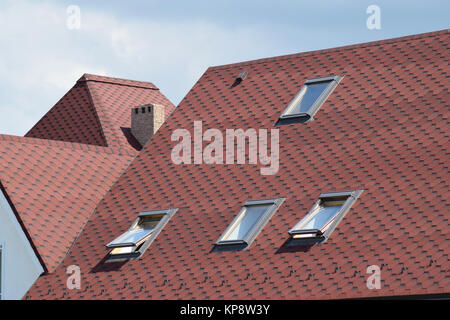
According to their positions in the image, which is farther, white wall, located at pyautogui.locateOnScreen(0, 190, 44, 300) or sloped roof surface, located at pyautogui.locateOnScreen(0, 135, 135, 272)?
sloped roof surface, located at pyautogui.locateOnScreen(0, 135, 135, 272)

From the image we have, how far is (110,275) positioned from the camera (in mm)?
26156

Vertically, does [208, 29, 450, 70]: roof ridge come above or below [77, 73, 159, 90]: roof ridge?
below

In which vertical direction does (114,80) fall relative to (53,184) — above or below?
above

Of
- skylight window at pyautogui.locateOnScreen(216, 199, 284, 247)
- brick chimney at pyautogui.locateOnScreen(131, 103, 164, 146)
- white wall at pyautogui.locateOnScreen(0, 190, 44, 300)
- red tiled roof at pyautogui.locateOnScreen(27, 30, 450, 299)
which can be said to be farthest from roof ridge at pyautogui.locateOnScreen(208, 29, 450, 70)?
white wall at pyautogui.locateOnScreen(0, 190, 44, 300)

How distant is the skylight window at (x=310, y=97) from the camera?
27822 mm

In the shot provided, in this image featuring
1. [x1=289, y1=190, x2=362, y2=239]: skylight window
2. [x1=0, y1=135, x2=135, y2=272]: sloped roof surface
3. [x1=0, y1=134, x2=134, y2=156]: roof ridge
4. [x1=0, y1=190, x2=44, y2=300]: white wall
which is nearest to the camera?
[x1=289, y1=190, x2=362, y2=239]: skylight window

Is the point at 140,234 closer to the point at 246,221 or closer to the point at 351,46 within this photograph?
the point at 246,221

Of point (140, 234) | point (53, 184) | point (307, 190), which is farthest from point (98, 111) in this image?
point (307, 190)

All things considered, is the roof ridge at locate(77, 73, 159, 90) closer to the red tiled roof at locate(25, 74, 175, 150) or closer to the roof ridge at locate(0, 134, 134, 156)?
the red tiled roof at locate(25, 74, 175, 150)

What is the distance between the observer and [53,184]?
29766 millimetres

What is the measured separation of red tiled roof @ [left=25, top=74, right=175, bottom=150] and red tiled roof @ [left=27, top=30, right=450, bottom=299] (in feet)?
15.6

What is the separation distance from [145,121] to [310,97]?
890cm

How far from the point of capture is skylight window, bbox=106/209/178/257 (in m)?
26.5

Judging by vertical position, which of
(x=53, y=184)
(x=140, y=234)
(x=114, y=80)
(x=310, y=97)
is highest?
(x=114, y=80)
